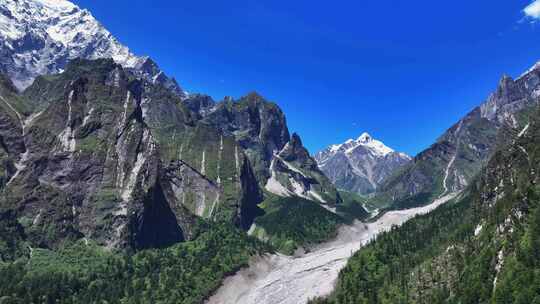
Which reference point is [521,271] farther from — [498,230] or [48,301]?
[48,301]

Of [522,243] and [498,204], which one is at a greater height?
[498,204]

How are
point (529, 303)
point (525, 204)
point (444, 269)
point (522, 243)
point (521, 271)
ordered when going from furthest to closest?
point (444, 269) < point (525, 204) < point (522, 243) < point (521, 271) < point (529, 303)

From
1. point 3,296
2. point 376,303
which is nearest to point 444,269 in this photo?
→ point 376,303

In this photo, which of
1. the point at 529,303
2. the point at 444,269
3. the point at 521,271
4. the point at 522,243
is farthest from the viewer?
the point at 444,269

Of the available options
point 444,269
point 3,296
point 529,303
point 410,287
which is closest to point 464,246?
point 444,269

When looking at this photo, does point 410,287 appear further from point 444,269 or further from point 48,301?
point 48,301

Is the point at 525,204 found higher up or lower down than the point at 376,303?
higher up

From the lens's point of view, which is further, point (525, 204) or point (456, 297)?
point (525, 204)

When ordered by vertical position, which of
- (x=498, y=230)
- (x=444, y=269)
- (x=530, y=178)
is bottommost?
(x=444, y=269)

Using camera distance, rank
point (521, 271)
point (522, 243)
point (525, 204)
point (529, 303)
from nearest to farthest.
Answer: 1. point (529, 303)
2. point (521, 271)
3. point (522, 243)
4. point (525, 204)
